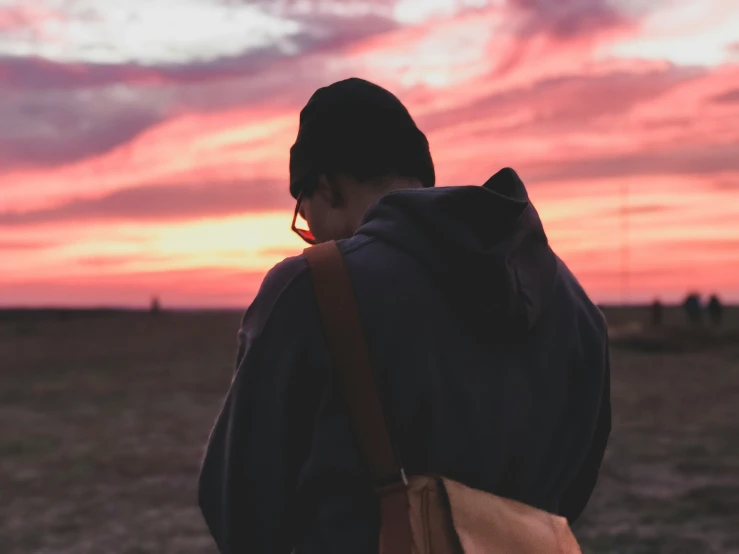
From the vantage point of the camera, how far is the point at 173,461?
30.0ft

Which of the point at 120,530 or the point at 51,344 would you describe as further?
the point at 51,344

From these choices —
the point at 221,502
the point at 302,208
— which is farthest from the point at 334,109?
the point at 221,502

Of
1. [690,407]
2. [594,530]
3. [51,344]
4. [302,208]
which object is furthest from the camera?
[51,344]

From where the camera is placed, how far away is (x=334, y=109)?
192 centimetres

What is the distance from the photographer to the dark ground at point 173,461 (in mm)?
6359

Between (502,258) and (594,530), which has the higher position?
(502,258)

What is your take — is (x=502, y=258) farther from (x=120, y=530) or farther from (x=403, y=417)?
(x=120, y=530)

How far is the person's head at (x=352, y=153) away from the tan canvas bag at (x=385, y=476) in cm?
35

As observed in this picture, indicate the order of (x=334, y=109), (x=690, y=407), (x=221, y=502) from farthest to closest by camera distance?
(x=690, y=407) → (x=334, y=109) → (x=221, y=502)

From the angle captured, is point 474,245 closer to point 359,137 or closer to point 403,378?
point 403,378

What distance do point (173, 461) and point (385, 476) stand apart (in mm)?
8043

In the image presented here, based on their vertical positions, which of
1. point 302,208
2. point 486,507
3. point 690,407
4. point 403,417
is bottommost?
point 690,407

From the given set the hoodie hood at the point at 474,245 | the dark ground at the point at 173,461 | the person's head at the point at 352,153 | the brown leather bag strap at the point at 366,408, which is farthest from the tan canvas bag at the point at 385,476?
the dark ground at the point at 173,461

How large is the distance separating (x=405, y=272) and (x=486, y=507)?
45cm
